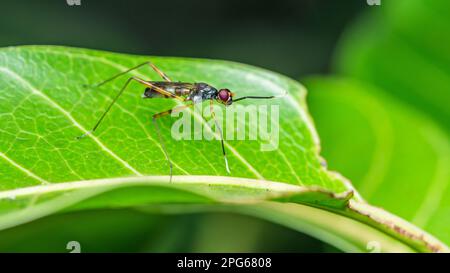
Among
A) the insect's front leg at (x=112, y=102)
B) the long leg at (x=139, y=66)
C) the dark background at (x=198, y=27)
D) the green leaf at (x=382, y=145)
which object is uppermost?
the dark background at (x=198, y=27)

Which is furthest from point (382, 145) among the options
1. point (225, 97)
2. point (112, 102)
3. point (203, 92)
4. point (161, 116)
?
point (112, 102)

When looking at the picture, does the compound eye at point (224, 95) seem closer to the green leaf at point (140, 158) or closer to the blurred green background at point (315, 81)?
the green leaf at point (140, 158)

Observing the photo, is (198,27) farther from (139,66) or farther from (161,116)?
(161,116)

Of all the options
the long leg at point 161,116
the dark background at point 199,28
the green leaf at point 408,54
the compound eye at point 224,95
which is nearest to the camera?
the long leg at point 161,116

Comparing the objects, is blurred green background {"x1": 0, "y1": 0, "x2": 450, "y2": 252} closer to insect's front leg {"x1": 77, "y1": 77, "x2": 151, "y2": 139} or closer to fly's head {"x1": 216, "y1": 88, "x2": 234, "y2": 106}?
insect's front leg {"x1": 77, "y1": 77, "x2": 151, "y2": 139}

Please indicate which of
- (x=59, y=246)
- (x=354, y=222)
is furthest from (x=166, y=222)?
(x=354, y=222)

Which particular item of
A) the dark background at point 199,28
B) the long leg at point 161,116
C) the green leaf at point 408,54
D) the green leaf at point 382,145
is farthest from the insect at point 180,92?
the dark background at point 199,28
